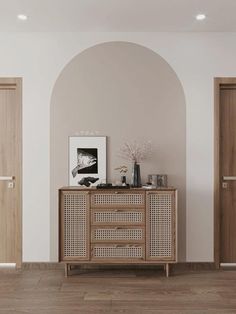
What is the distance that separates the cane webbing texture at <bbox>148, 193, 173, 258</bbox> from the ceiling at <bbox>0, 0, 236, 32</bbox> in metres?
1.84

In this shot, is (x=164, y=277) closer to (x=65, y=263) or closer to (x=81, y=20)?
(x=65, y=263)

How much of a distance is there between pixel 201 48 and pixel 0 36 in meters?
2.32

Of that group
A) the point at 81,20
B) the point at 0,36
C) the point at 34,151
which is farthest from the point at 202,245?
the point at 0,36

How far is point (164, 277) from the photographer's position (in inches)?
156

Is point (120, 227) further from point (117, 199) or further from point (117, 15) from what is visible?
point (117, 15)

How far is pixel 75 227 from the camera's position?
3.91m

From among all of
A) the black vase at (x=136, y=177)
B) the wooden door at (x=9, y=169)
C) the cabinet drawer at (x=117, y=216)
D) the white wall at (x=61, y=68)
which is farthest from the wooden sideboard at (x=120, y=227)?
the wooden door at (x=9, y=169)

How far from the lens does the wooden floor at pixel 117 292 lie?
10.1 ft

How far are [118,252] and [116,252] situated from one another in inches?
0.8

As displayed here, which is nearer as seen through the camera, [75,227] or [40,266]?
[75,227]

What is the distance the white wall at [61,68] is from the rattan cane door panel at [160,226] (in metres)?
0.48

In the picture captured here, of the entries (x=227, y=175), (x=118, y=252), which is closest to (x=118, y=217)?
(x=118, y=252)

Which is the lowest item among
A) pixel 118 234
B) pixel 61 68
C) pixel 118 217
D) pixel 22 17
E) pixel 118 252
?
pixel 118 252

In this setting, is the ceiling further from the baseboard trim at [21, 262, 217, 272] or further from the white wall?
the baseboard trim at [21, 262, 217, 272]
